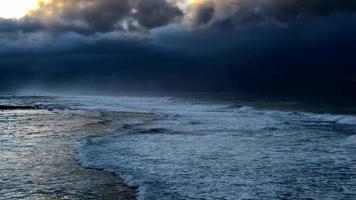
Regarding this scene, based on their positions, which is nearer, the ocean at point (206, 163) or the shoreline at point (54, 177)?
the shoreline at point (54, 177)

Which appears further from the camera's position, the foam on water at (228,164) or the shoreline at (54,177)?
the foam on water at (228,164)

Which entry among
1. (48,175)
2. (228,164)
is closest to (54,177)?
(48,175)

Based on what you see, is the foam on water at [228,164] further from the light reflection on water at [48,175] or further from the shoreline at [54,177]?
the light reflection on water at [48,175]

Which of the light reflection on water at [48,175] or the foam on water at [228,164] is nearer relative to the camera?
the light reflection on water at [48,175]

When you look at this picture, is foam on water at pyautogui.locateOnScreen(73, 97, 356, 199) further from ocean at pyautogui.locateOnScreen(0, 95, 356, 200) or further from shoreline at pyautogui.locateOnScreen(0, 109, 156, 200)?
shoreline at pyautogui.locateOnScreen(0, 109, 156, 200)

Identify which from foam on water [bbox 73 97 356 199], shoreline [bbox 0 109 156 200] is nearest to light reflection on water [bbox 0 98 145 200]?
shoreline [bbox 0 109 156 200]

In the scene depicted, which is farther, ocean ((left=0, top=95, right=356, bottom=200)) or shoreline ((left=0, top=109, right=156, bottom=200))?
ocean ((left=0, top=95, right=356, bottom=200))

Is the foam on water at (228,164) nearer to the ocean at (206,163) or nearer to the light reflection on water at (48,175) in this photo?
the ocean at (206,163)

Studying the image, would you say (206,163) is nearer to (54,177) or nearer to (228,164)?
(228,164)

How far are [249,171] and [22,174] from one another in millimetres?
7732

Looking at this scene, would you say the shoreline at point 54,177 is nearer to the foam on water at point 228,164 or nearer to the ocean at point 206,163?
the ocean at point 206,163

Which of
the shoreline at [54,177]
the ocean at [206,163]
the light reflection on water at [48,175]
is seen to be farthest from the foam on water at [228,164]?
the light reflection on water at [48,175]

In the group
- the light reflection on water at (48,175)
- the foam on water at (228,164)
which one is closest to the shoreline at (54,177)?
the light reflection on water at (48,175)

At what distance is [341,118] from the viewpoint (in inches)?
1746
